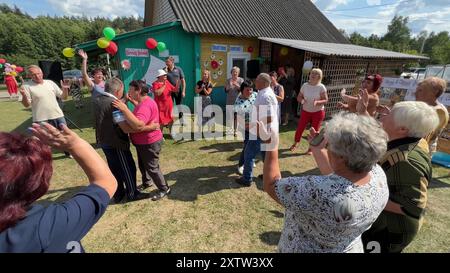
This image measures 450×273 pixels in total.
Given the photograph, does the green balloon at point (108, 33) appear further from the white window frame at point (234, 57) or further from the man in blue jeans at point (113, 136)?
the man in blue jeans at point (113, 136)

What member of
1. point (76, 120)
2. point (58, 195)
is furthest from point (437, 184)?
point (76, 120)

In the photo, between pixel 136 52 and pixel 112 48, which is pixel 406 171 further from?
pixel 136 52

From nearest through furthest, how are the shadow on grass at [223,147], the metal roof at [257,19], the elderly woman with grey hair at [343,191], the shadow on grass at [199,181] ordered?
the elderly woman with grey hair at [343,191] < the shadow on grass at [199,181] < the shadow on grass at [223,147] < the metal roof at [257,19]

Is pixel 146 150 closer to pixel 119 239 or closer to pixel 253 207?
pixel 119 239

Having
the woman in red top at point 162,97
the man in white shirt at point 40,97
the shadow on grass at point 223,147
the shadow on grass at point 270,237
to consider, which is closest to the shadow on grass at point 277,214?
Answer: the shadow on grass at point 270,237

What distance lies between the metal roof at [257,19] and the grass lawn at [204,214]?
6.22m

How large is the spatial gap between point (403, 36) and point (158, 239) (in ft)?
283

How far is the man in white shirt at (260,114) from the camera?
3.38 m

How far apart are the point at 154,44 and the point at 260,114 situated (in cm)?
620

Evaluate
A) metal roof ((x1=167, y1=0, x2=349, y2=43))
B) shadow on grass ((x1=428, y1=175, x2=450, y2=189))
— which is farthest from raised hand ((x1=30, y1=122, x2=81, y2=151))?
metal roof ((x1=167, y1=0, x2=349, y2=43))

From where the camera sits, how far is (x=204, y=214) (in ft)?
11.4

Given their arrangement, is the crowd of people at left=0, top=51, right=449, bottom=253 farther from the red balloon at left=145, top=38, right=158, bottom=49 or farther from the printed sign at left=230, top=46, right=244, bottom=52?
the printed sign at left=230, top=46, right=244, bottom=52

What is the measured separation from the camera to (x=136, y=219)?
3.34m
